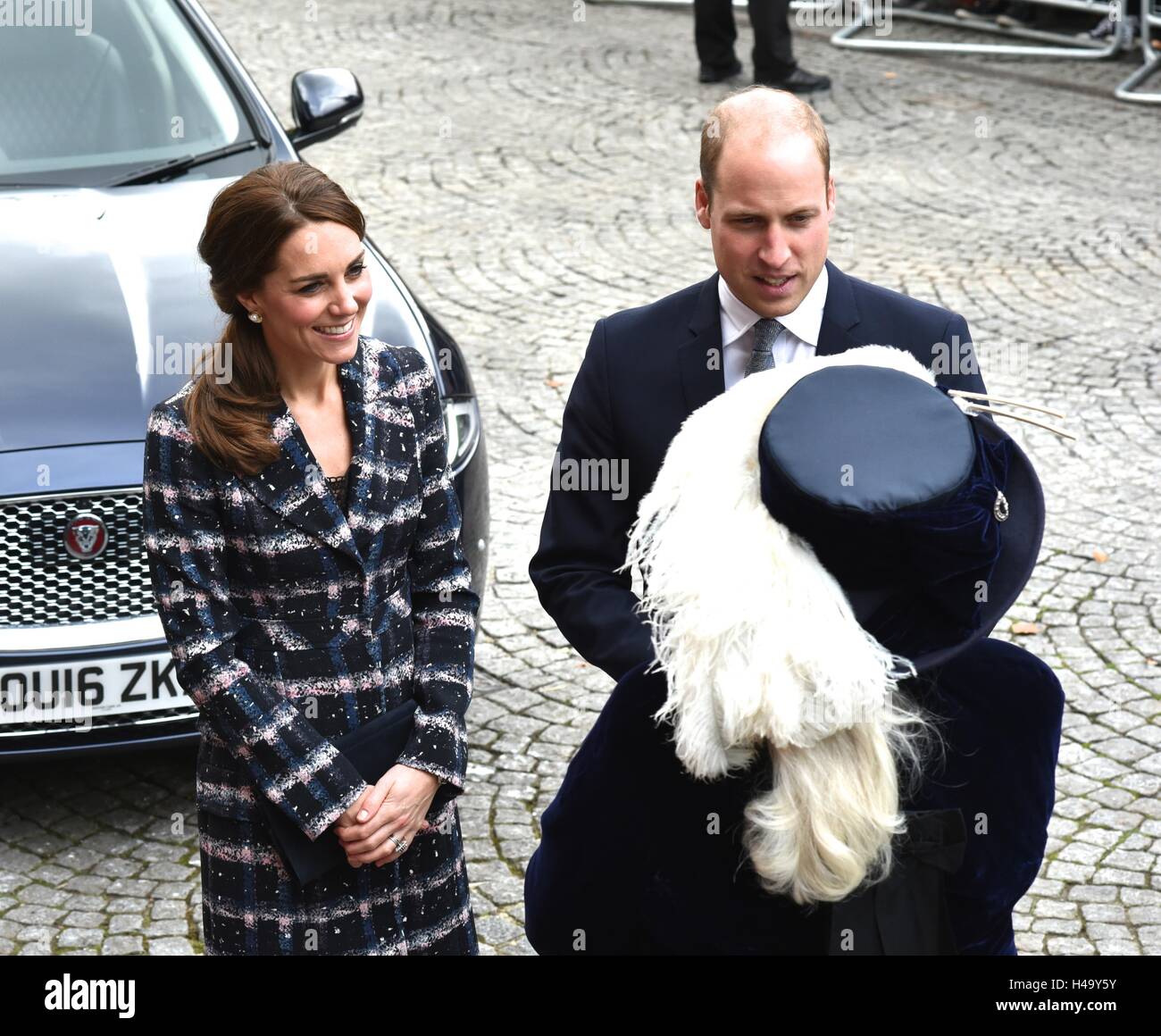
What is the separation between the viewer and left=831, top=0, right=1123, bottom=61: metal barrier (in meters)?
13.6

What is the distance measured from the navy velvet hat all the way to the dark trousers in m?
10.6

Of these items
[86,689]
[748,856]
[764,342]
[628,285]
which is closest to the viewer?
[748,856]

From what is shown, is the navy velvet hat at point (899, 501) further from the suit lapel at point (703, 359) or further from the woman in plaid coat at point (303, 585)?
the woman in plaid coat at point (303, 585)

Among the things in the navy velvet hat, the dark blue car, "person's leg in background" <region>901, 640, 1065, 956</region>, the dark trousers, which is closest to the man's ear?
the navy velvet hat

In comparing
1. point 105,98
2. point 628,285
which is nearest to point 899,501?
point 105,98

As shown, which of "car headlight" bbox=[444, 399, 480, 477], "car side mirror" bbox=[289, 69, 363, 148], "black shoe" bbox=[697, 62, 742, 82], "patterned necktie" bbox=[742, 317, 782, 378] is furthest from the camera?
"black shoe" bbox=[697, 62, 742, 82]

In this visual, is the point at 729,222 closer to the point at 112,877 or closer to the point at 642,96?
the point at 112,877

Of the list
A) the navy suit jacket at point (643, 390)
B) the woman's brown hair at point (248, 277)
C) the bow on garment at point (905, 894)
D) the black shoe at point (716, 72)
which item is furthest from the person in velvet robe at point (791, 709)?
the black shoe at point (716, 72)

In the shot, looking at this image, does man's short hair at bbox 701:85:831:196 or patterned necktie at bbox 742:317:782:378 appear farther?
patterned necktie at bbox 742:317:782:378

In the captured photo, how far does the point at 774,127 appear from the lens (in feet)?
8.78

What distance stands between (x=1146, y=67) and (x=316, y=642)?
11423 millimetres

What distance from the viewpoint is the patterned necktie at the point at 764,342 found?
9.29 ft

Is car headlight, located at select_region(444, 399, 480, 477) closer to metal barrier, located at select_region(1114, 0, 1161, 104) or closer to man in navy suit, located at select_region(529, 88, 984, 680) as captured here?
man in navy suit, located at select_region(529, 88, 984, 680)

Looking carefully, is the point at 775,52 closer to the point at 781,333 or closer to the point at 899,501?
the point at 781,333
